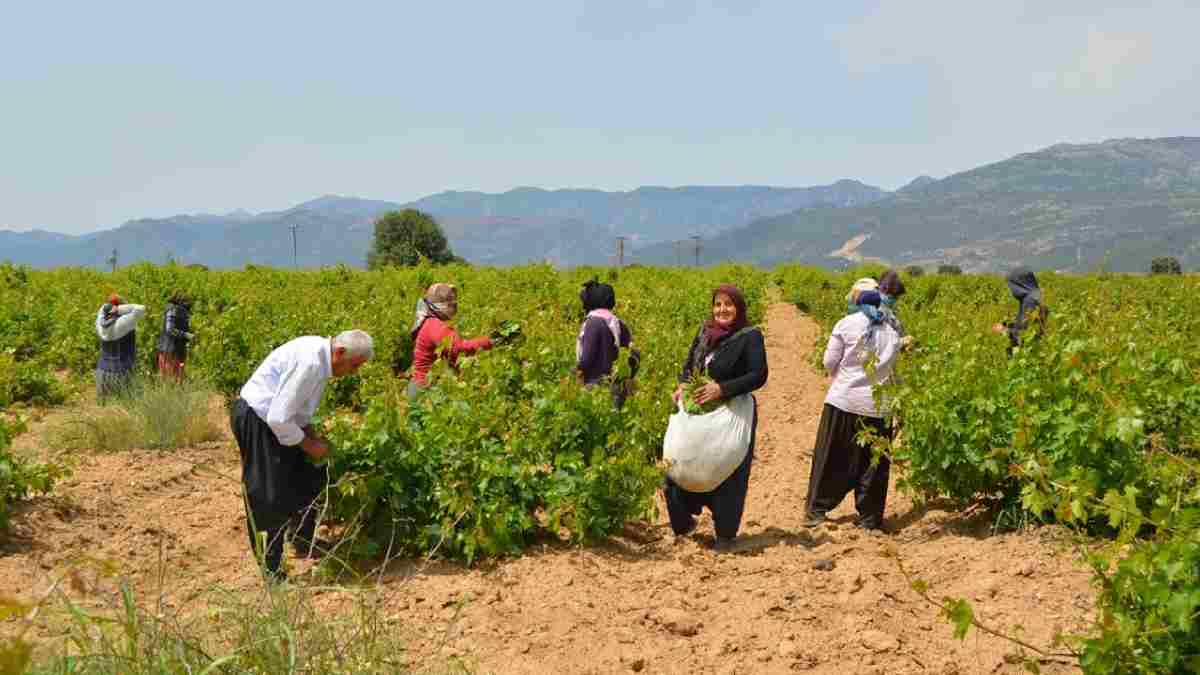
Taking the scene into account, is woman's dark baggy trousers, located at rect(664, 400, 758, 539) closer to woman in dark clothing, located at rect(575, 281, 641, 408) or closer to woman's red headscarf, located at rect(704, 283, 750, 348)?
woman's red headscarf, located at rect(704, 283, 750, 348)

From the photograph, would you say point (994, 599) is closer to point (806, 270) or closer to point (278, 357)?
point (278, 357)

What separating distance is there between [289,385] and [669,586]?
2.05m

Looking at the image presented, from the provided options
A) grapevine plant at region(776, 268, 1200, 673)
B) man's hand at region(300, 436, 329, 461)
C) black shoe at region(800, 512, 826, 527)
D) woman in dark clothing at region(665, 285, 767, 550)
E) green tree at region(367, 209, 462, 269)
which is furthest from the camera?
green tree at region(367, 209, 462, 269)

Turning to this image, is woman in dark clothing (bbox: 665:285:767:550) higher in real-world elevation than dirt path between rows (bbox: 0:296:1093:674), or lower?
higher

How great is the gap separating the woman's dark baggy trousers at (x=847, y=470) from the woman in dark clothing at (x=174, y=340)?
6843mm

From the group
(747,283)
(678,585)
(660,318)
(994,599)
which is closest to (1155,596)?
(994,599)

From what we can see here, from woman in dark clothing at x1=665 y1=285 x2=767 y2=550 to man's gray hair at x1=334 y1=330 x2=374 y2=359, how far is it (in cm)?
170

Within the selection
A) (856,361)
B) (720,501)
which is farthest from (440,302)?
(856,361)

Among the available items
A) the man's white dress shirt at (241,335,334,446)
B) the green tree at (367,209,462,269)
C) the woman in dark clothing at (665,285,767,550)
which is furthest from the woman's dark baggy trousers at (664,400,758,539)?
the green tree at (367,209,462,269)

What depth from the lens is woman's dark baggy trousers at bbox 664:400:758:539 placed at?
5.10 m

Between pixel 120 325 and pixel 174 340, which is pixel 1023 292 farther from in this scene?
pixel 120 325

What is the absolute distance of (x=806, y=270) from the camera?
3012 cm

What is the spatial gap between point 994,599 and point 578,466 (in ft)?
6.92

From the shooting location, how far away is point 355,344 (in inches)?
171
